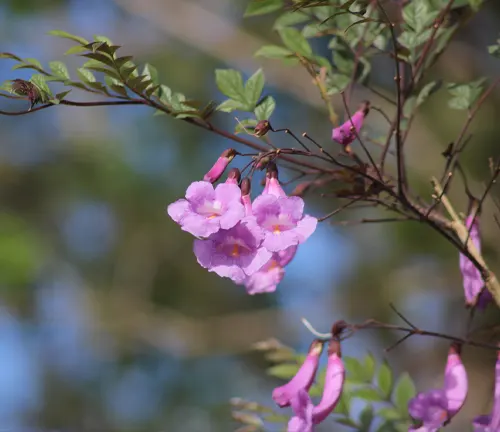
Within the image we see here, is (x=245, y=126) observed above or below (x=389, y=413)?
above

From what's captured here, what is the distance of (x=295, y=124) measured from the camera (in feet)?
14.6

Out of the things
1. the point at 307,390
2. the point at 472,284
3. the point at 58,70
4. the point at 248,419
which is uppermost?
the point at 58,70

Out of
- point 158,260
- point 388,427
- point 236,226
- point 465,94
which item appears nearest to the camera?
point 236,226

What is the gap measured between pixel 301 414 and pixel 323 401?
0.17 feet

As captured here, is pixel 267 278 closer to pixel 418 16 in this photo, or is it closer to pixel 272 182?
pixel 272 182

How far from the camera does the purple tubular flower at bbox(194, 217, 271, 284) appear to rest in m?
0.73

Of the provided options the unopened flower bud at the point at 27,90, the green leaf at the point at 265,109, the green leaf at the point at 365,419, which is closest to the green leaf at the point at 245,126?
the green leaf at the point at 265,109

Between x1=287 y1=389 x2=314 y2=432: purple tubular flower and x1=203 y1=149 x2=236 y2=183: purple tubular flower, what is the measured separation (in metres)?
0.26

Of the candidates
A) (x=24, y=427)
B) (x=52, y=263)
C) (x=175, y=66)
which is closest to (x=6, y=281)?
(x=52, y=263)

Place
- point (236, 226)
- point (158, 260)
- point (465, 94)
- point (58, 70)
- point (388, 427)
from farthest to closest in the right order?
1. point (158, 260)
2. point (388, 427)
3. point (465, 94)
4. point (58, 70)
5. point (236, 226)

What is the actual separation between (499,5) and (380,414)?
286 centimetres

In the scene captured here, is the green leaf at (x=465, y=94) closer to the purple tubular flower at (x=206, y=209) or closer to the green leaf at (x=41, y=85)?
the purple tubular flower at (x=206, y=209)

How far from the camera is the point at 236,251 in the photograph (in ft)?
2.42

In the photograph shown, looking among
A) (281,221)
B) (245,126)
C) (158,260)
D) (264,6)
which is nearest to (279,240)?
(281,221)
